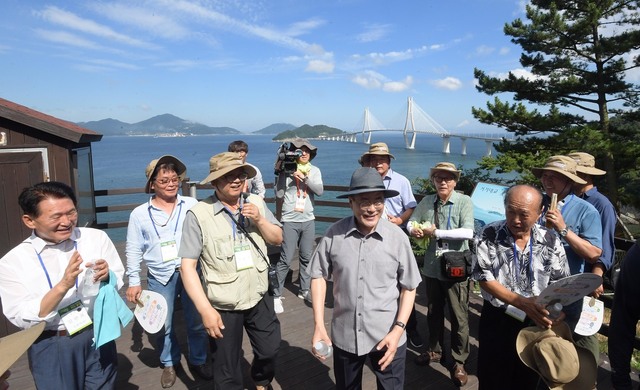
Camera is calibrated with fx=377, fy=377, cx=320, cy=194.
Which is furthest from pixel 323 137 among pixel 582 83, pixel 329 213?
pixel 582 83

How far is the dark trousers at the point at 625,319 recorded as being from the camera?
4.75ft

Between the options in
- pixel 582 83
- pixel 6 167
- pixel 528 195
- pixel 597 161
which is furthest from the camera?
pixel 582 83

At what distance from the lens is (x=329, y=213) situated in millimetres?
23641

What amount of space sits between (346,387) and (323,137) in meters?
108

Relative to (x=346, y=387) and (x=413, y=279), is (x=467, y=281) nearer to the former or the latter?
(x=413, y=279)

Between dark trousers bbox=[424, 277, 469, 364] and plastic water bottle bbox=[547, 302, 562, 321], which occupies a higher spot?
plastic water bottle bbox=[547, 302, 562, 321]

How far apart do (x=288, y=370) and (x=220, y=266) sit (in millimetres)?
1250

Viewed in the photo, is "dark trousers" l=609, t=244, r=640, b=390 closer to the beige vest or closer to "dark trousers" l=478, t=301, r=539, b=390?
"dark trousers" l=478, t=301, r=539, b=390

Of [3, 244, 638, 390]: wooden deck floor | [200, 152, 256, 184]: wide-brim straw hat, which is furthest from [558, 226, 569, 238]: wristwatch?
[200, 152, 256, 184]: wide-brim straw hat

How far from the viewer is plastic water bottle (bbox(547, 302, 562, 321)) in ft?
5.79

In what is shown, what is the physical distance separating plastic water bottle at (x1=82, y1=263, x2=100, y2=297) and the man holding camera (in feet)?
6.93

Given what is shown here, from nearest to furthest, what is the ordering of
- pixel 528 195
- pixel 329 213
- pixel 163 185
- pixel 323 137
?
pixel 528 195, pixel 163 185, pixel 329 213, pixel 323 137

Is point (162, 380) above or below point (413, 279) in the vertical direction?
below

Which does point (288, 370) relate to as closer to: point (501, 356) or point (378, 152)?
point (501, 356)
